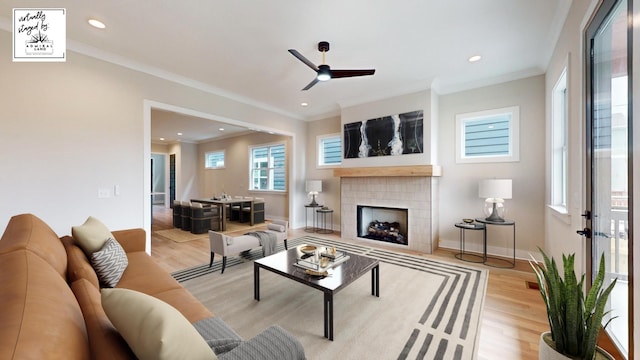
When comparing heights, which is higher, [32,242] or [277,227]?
[32,242]

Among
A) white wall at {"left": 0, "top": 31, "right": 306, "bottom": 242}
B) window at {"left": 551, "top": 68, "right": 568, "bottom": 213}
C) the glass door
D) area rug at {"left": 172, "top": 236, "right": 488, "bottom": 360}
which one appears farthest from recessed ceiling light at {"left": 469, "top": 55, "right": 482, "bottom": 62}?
white wall at {"left": 0, "top": 31, "right": 306, "bottom": 242}

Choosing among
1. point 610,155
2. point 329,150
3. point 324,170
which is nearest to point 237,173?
point 324,170

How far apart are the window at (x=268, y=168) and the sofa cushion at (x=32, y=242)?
18.2ft

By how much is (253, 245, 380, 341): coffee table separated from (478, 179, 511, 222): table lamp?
2164mm

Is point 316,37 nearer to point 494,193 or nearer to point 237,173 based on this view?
point 494,193

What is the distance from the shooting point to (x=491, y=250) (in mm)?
3988

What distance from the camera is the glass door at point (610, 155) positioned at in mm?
1407

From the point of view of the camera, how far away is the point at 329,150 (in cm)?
614

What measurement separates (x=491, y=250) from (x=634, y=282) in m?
3.12

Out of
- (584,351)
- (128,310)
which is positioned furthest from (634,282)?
(128,310)

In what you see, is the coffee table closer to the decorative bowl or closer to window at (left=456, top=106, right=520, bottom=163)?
the decorative bowl

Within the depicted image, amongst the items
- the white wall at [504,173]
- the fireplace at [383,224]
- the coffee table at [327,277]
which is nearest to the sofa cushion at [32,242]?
the coffee table at [327,277]

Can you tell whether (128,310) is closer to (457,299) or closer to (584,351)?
(584,351)

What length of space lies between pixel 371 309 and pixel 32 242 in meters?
2.46
